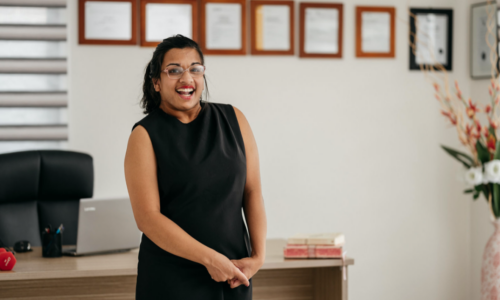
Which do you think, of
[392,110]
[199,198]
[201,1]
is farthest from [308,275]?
[201,1]

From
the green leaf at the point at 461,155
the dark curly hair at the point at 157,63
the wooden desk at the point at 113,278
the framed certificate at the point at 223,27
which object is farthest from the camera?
the framed certificate at the point at 223,27

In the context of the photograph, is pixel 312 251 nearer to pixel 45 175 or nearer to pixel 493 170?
pixel 493 170

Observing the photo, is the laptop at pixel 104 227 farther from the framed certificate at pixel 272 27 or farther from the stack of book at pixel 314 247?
the framed certificate at pixel 272 27

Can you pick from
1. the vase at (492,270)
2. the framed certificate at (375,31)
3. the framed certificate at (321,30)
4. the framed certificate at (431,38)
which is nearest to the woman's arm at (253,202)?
the vase at (492,270)

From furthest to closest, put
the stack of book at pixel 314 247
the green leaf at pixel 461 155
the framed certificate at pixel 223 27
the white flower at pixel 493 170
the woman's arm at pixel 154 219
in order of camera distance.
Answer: the framed certificate at pixel 223 27, the green leaf at pixel 461 155, the white flower at pixel 493 170, the stack of book at pixel 314 247, the woman's arm at pixel 154 219

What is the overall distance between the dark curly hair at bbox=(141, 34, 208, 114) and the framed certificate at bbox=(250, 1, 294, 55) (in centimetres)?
181

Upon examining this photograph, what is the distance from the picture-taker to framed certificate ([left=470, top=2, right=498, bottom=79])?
312 cm

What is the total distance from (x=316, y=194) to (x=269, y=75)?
79 centimetres

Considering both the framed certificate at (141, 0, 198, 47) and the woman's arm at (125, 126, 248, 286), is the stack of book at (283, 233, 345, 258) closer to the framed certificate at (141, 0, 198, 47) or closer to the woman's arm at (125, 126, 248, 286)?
the woman's arm at (125, 126, 248, 286)

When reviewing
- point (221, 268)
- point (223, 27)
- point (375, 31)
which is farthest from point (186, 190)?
point (375, 31)

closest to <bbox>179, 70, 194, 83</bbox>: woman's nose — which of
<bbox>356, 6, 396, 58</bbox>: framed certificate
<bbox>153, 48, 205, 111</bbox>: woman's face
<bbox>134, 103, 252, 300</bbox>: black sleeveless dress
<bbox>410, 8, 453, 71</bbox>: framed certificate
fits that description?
<bbox>153, 48, 205, 111</bbox>: woman's face

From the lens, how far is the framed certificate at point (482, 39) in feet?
10.2

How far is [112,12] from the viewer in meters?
3.00

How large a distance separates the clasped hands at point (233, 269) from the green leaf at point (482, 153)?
1.69m
